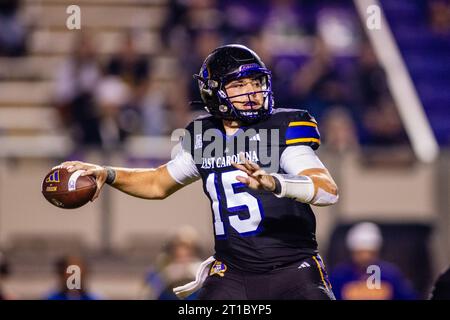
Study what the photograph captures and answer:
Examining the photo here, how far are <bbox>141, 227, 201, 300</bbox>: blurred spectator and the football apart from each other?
2847 mm

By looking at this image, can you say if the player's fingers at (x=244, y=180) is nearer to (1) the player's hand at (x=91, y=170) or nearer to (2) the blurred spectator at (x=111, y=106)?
(1) the player's hand at (x=91, y=170)

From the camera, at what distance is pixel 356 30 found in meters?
13.1

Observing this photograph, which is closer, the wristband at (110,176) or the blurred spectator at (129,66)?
the wristband at (110,176)

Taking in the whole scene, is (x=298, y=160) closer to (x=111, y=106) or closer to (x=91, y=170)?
(x=91, y=170)

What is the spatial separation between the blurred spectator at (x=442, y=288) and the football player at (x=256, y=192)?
0.78 metres

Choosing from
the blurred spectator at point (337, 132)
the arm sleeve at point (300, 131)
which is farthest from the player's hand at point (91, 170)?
the blurred spectator at point (337, 132)

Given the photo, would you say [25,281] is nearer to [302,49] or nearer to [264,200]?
[302,49]

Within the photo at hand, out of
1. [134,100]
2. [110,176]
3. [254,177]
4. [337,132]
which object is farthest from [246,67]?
[134,100]

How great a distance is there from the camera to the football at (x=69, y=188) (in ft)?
18.7

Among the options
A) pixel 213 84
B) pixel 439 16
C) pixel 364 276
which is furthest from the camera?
pixel 439 16

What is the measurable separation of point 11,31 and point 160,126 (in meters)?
2.27

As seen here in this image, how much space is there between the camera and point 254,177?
5.01m

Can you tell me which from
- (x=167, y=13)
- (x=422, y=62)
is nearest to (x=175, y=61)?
(x=167, y=13)
